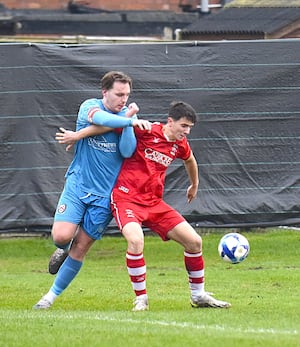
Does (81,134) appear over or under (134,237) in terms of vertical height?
over

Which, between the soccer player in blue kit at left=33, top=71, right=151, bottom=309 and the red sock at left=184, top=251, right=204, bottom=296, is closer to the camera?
the soccer player in blue kit at left=33, top=71, right=151, bottom=309

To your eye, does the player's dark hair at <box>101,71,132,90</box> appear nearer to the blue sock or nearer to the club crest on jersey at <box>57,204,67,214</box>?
the club crest on jersey at <box>57,204,67,214</box>

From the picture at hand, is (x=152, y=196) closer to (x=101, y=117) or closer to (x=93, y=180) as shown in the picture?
(x=93, y=180)

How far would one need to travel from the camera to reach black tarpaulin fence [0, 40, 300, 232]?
554 inches

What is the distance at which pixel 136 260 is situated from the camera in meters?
9.48

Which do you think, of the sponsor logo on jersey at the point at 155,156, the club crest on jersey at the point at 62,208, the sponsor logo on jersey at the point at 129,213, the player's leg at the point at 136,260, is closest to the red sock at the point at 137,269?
the player's leg at the point at 136,260

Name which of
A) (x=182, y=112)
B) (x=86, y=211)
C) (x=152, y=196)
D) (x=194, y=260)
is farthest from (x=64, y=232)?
(x=182, y=112)

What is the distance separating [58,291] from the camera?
9.94m

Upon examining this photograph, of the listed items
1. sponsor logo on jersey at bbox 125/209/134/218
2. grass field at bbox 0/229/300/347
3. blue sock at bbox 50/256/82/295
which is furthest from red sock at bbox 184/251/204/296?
blue sock at bbox 50/256/82/295

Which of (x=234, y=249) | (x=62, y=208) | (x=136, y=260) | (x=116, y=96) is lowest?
(x=234, y=249)

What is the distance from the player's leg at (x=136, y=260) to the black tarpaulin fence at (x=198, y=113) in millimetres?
4724

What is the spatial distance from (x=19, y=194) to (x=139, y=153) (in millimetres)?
4733

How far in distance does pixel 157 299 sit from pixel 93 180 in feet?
5.13

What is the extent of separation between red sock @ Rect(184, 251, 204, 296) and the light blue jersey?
2.46ft
